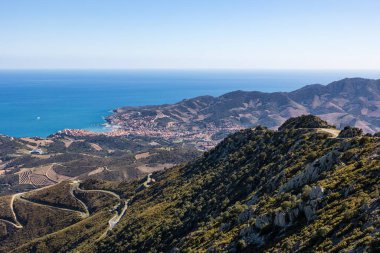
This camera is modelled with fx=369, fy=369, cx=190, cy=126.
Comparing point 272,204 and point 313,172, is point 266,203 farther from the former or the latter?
point 313,172

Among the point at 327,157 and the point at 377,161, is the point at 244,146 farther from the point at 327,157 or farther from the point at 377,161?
the point at 377,161

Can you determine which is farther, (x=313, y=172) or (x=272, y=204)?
(x=313, y=172)

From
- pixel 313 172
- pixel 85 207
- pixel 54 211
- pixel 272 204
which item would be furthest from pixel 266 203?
pixel 54 211

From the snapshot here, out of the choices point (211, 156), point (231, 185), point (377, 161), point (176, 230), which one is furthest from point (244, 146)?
point (377, 161)

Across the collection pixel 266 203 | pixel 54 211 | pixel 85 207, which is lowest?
pixel 54 211

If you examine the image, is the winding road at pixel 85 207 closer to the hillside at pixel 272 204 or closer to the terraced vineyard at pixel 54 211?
the terraced vineyard at pixel 54 211

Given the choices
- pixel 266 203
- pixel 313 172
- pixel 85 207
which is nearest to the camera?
pixel 313 172

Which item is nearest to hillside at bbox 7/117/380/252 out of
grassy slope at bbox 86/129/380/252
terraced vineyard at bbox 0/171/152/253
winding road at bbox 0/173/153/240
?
grassy slope at bbox 86/129/380/252

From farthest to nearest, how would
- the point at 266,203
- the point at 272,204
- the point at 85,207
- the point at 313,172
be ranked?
the point at 85,207 → the point at 266,203 → the point at 313,172 → the point at 272,204

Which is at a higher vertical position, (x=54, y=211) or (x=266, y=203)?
(x=266, y=203)

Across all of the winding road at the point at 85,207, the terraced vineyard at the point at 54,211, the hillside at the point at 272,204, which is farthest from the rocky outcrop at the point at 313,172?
the terraced vineyard at the point at 54,211
